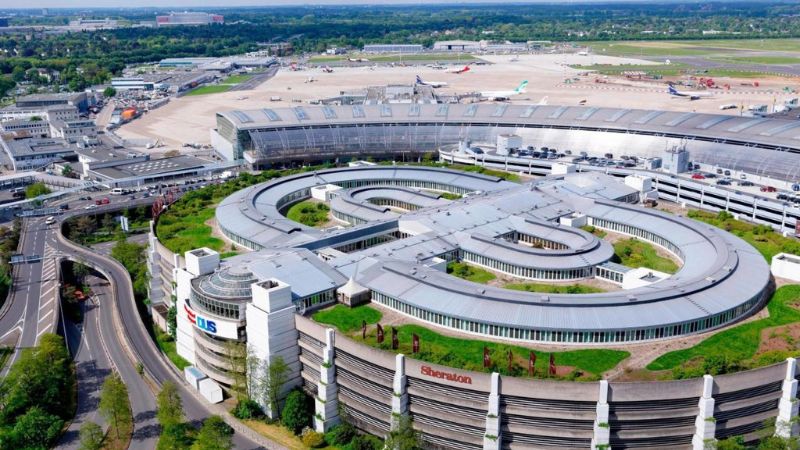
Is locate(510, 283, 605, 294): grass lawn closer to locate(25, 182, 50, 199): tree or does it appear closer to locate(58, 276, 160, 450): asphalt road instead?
locate(58, 276, 160, 450): asphalt road

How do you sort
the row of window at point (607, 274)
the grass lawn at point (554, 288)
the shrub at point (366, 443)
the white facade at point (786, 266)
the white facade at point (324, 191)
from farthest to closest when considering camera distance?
the white facade at point (324, 191)
the row of window at point (607, 274)
the white facade at point (786, 266)
the grass lawn at point (554, 288)
the shrub at point (366, 443)

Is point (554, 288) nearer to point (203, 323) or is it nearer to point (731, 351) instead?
point (731, 351)

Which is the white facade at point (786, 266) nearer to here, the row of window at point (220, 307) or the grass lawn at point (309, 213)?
the row of window at point (220, 307)

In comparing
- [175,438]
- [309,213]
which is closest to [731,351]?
[175,438]

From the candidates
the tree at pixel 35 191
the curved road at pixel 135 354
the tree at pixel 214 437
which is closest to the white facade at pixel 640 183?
the curved road at pixel 135 354

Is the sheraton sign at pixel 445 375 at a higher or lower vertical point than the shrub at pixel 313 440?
higher
